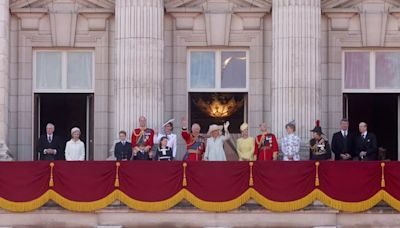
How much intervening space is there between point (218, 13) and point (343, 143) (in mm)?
6560

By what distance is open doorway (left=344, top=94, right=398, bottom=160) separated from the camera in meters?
39.0

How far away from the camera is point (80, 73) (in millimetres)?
38688

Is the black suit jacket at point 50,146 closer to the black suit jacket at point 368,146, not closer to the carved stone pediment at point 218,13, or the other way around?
the carved stone pediment at point 218,13

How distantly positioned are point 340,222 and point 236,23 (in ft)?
28.2

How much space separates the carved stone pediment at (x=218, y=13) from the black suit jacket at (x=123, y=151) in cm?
561

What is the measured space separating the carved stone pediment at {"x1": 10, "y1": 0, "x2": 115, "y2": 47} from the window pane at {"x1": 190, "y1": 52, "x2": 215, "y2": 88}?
3.16 metres

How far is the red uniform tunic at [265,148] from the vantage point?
3447 cm

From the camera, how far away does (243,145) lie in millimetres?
34344

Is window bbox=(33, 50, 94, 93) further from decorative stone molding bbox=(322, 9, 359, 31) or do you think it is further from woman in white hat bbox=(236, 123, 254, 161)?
decorative stone molding bbox=(322, 9, 359, 31)

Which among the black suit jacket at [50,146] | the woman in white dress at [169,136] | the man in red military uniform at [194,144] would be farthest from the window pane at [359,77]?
the black suit jacket at [50,146]

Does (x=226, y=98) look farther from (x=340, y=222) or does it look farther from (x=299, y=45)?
(x=340, y=222)

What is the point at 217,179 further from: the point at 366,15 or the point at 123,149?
the point at 366,15

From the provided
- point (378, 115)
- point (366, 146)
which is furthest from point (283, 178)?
point (378, 115)

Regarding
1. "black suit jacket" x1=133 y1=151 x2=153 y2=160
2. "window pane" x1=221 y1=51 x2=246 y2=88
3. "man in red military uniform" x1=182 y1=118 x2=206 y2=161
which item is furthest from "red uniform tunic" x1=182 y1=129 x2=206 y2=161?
"window pane" x1=221 y1=51 x2=246 y2=88
